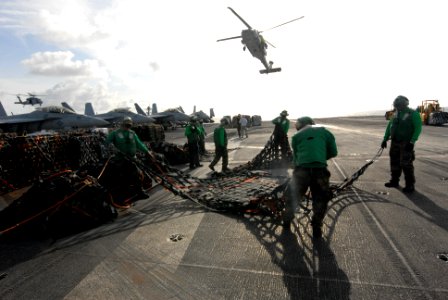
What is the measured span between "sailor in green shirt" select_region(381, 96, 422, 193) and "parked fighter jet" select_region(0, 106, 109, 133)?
26731 mm

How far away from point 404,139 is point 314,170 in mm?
3989

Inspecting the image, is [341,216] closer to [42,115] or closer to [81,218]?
[81,218]

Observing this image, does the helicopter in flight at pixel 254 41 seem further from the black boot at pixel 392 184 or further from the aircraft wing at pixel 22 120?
the black boot at pixel 392 184

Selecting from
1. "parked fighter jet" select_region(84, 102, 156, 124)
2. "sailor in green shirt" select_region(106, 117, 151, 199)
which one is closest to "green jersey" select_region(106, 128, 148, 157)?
"sailor in green shirt" select_region(106, 117, 151, 199)

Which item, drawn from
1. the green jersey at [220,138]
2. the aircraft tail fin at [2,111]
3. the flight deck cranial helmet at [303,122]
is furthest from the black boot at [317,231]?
the aircraft tail fin at [2,111]

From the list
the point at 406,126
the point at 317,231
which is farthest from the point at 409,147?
the point at 317,231

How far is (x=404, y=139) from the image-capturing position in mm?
6805

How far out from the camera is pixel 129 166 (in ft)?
23.0

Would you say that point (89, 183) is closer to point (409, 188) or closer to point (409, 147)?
point (409, 188)

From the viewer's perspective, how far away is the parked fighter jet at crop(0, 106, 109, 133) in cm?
2559

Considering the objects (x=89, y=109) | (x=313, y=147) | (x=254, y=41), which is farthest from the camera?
(x=89, y=109)

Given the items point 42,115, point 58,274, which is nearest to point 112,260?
point 58,274

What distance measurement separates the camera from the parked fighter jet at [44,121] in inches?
1008

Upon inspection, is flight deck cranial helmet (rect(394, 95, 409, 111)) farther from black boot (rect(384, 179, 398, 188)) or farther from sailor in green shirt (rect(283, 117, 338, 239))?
sailor in green shirt (rect(283, 117, 338, 239))
